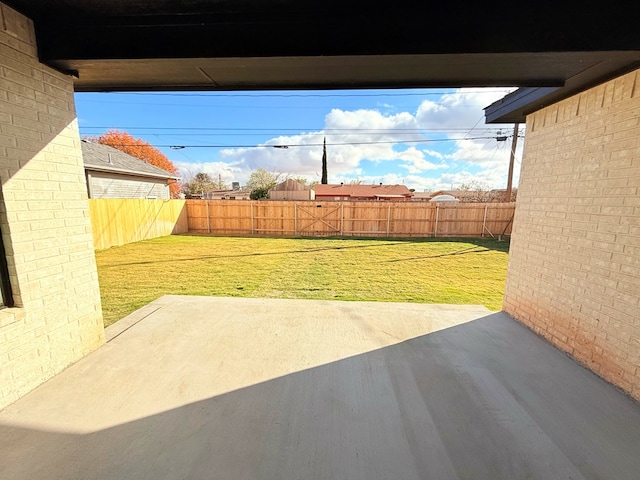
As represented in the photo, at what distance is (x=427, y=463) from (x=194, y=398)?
5.70 ft

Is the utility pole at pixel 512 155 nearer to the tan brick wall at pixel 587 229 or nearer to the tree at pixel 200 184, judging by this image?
the tan brick wall at pixel 587 229

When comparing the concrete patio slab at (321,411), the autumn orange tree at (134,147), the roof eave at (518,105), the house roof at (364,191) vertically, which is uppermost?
the autumn orange tree at (134,147)

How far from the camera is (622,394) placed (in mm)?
2348

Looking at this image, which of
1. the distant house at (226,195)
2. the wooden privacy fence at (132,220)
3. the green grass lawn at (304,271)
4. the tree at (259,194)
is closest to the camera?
the green grass lawn at (304,271)

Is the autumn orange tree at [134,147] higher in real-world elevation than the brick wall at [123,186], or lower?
higher

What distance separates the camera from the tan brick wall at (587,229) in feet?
7.79

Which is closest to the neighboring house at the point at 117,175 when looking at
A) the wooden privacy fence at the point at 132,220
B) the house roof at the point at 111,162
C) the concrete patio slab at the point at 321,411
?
the house roof at the point at 111,162

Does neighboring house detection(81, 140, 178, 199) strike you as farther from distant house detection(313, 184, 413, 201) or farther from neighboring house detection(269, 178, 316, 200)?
distant house detection(313, 184, 413, 201)

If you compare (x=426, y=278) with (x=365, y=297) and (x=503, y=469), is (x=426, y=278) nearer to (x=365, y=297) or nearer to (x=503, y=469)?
(x=365, y=297)

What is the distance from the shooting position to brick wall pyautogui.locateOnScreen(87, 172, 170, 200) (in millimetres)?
11812

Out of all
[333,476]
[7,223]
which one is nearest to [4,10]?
[7,223]

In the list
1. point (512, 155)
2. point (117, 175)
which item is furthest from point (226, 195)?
point (512, 155)

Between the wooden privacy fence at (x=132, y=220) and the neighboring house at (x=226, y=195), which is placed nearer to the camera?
the wooden privacy fence at (x=132, y=220)

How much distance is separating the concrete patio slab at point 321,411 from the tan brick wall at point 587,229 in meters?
0.31
